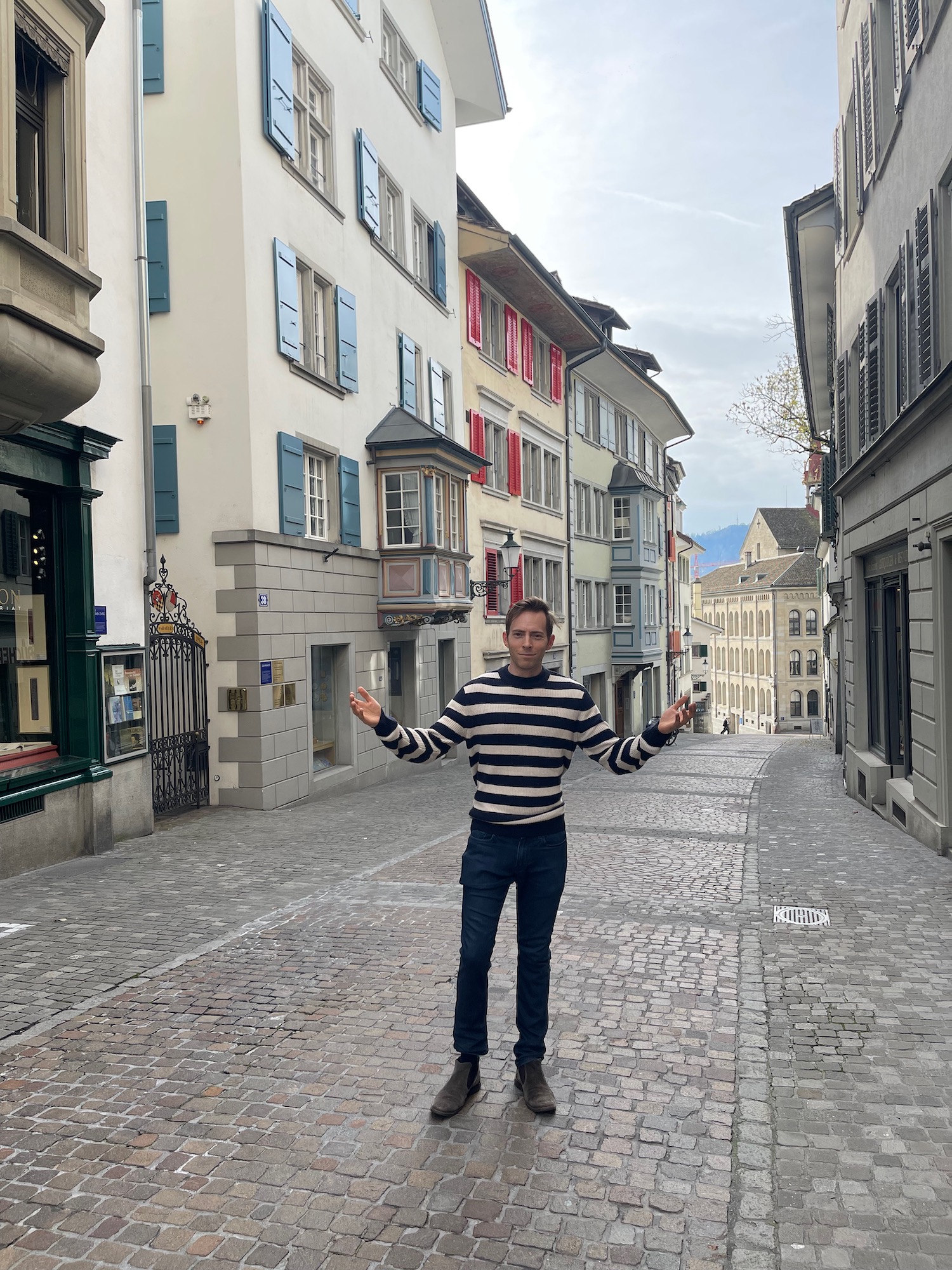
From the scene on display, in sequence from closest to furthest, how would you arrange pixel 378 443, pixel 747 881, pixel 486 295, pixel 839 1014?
pixel 839 1014 < pixel 747 881 < pixel 378 443 < pixel 486 295

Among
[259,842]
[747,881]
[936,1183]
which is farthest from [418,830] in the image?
[936,1183]

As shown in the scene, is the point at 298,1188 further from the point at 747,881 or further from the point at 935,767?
the point at 935,767

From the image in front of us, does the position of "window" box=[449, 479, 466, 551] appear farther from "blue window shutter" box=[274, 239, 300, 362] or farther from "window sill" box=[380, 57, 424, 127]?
"window sill" box=[380, 57, 424, 127]

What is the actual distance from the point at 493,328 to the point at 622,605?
44.1ft

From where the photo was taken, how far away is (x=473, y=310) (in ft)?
79.0

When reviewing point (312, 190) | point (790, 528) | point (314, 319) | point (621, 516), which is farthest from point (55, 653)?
point (790, 528)

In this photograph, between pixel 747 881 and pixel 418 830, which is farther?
pixel 418 830

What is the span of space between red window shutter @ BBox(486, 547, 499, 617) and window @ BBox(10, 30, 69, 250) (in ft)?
53.9

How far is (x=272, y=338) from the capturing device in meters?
14.3

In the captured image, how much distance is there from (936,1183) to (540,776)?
196 centimetres

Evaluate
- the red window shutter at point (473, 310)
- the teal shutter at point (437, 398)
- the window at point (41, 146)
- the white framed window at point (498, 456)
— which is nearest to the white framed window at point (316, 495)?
the teal shutter at point (437, 398)

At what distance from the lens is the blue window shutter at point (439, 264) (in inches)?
853

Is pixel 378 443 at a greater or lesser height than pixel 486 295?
lesser

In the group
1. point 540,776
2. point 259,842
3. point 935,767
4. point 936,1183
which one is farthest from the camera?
point 259,842
